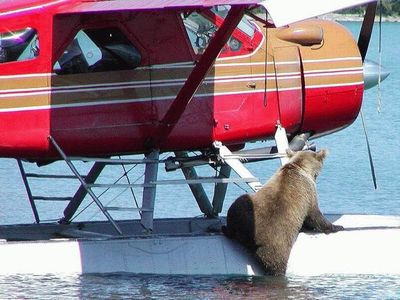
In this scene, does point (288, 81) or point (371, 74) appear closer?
point (288, 81)

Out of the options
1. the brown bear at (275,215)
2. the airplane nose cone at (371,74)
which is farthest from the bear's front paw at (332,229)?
the airplane nose cone at (371,74)

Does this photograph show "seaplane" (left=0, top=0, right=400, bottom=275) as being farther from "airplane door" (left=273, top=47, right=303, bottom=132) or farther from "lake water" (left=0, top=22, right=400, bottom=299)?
"lake water" (left=0, top=22, right=400, bottom=299)

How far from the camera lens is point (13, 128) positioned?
1160cm

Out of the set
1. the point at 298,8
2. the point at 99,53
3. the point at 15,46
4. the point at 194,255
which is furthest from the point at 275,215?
the point at 15,46

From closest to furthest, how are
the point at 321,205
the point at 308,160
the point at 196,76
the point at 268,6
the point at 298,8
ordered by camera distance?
1. the point at 268,6
2. the point at 298,8
3. the point at 196,76
4. the point at 308,160
5. the point at 321,205

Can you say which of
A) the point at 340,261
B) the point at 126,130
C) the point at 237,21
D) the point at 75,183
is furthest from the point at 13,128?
the point at 75,183

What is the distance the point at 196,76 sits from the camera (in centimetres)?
1182

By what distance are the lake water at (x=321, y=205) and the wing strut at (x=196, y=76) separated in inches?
51.6

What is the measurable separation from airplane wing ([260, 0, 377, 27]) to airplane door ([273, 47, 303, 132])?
6.63 ft

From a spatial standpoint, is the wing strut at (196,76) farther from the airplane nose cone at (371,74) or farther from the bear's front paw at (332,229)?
the airplane nose cone at (371,74)

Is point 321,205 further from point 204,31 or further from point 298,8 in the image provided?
point 298,8

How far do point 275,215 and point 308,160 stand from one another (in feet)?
2.23

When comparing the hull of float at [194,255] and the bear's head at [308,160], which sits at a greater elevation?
the bear's head at [308,160]

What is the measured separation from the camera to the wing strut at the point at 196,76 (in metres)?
11.4
